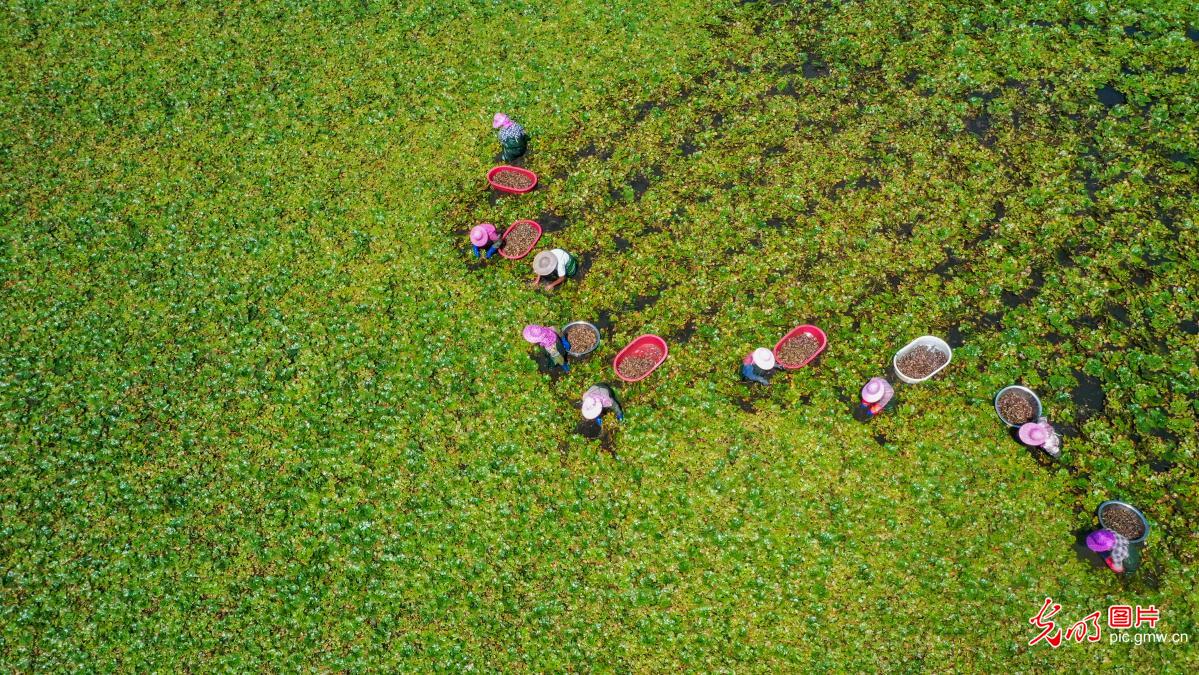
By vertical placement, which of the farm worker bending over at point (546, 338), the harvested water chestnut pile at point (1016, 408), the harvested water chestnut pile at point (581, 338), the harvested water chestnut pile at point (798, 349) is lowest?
the harvested water chestnut pile at point (1016, 408)

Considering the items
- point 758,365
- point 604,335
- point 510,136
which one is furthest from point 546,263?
point 758,365

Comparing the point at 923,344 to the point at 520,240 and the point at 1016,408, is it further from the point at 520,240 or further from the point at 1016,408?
the point at 520,240

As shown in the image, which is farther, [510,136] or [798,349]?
[510,136]

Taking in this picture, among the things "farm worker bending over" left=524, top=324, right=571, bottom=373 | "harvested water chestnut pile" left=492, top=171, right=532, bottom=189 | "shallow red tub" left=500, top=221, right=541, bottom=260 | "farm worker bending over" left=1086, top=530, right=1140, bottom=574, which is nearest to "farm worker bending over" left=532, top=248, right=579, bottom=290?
"shallow red tub" left=500, top=221, right=541, bottom=260

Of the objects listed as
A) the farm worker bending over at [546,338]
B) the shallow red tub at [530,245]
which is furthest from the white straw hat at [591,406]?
the shallow red tub at [530,245]

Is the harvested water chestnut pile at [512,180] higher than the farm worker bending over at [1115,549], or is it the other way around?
the harvested water chestnut pile at [512,180]

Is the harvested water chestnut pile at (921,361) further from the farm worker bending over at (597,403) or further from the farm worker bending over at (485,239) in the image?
the farm worker bending over at (485,239)
